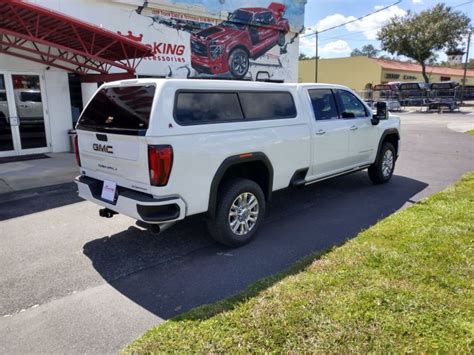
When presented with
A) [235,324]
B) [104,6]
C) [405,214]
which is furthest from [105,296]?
[104,6]

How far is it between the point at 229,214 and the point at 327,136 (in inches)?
88.3

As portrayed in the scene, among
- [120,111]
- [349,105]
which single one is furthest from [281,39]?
[120,111]

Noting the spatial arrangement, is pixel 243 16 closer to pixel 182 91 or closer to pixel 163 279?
pixel 182 91

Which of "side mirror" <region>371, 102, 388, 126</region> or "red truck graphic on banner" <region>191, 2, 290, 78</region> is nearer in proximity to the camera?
"side mirror" <region>371, 102, 388, 126</region>

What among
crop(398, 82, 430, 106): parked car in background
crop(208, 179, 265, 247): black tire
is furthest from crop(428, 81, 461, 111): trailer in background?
crop(208, 179, 265, 247): black tire

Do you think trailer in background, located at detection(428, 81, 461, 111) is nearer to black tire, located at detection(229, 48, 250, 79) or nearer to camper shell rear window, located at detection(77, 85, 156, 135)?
black tire, located at detection(229, 48, 250, 79)

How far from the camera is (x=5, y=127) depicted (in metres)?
10.4

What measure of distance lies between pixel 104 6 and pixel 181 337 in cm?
1111

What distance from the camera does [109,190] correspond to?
4180 millimetres

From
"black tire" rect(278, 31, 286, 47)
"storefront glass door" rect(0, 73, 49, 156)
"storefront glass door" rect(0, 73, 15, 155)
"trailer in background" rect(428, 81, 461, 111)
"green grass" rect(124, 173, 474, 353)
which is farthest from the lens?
"trailer in background" rect(428, 81, 461, 111)

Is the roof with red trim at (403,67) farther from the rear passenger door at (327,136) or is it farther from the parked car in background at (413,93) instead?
the rear passenger door at (327,136)

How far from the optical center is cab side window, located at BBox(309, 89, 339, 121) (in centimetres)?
562

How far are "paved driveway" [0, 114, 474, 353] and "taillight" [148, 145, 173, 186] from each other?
1.03 metres

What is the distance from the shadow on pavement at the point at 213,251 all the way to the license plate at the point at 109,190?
705 millimetres
